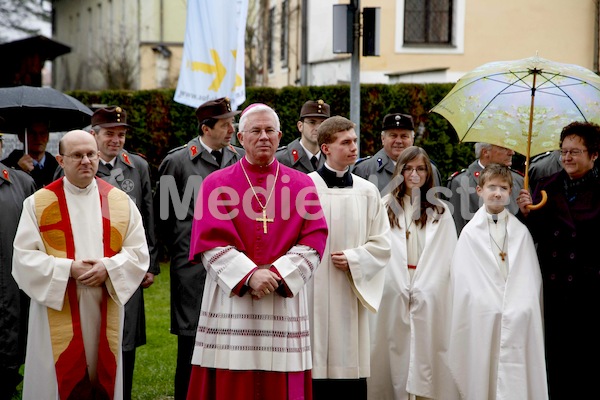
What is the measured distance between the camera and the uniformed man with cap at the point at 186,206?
22.9 ft

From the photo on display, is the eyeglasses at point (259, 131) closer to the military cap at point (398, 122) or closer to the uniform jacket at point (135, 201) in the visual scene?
the uniform jacket at point (135, 201)

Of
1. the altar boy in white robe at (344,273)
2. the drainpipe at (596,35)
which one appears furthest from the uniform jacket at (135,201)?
the drainpipe at (596,35)

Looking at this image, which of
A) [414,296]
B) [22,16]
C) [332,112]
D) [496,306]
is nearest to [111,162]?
[414,296]

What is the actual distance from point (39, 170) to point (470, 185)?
3.75 m

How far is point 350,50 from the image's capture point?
952 centimetres

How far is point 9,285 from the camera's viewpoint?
646 centimetres

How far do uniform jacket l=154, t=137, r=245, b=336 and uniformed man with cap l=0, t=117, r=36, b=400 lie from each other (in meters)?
1.13

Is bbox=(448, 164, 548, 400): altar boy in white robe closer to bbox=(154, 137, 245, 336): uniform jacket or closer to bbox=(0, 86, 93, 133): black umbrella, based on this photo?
bbox=(154, 137, 245, 336): uniform jacket

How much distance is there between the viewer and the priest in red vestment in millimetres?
5285

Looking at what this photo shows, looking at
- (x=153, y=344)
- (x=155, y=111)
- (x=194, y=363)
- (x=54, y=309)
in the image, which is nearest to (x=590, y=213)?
(x=194, y=363)

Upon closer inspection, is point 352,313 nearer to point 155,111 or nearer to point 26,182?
point 26,182

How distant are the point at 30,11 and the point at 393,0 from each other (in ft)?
91.6

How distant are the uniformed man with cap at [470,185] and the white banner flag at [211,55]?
2.42 metres

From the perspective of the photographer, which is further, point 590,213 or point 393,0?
point 393,0
